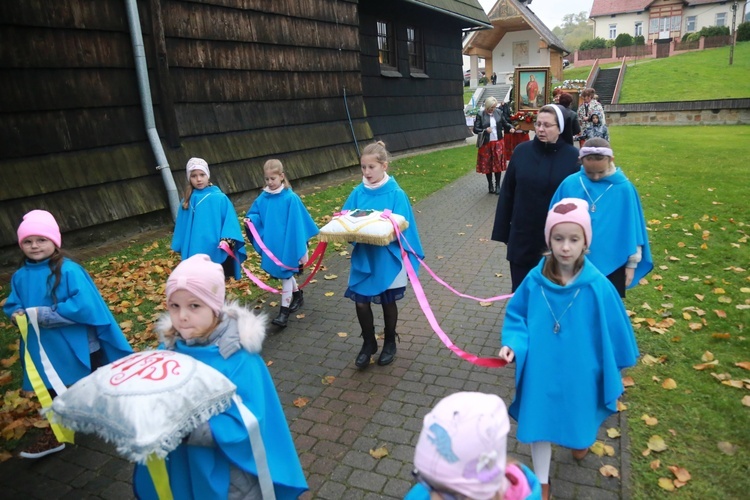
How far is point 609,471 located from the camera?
11.7 ft

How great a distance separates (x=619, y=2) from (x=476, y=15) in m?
59.0

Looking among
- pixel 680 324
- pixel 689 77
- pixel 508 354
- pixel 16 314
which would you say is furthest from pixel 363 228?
pixel 689 77

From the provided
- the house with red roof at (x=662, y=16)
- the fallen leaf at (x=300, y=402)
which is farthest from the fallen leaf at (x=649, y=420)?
the house with red roof at (x=662, y=16)

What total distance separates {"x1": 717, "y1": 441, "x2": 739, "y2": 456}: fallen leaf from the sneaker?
471 centimetres

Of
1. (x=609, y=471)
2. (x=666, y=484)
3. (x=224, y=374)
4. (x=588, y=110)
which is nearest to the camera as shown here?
(x=224, y=374)

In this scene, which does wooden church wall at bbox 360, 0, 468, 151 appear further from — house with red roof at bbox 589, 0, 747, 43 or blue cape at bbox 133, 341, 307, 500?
house with red roof at bbox 589, 0, 747, 43

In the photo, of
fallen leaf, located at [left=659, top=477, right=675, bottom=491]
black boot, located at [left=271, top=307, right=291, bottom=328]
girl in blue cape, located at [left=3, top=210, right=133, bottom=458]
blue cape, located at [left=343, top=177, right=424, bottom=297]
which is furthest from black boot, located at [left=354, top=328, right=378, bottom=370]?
fallen leaf, located at [left=659, top=477, right=675, bottom=491]

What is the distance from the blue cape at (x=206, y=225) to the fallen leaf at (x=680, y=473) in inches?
170

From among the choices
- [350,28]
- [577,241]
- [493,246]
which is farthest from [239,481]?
[350,28]

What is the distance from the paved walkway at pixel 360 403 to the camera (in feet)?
11.9

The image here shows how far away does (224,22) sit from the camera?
427 inches

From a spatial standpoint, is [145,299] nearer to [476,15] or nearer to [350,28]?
[350,28]

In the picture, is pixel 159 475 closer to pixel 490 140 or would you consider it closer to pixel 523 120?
pixel 490 140

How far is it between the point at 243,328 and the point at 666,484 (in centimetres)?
281
